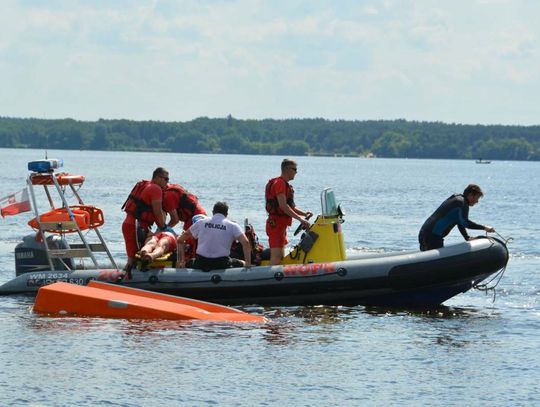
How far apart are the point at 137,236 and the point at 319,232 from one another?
7.46ft

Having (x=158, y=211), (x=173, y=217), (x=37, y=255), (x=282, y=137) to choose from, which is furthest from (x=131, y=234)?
(x=282, y=137)

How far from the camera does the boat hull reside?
14477 mm

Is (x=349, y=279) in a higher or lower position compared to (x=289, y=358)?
higher

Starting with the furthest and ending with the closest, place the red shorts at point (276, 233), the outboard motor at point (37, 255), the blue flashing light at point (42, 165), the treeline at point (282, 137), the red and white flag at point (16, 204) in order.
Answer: the treeline at point (282, 137) < the outboard motor at point (37, 255) < the red and white flag at point (16, 204) < the blue flashing light at point (42, 165) < the red shorts at point (276, 233)

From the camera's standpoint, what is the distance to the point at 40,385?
34.0 feet

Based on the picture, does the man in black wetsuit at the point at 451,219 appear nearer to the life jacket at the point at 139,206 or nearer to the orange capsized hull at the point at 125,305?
the orange capsized hull at the point at 125,305

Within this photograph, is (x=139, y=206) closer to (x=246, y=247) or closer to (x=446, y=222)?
(x=246, y=247)

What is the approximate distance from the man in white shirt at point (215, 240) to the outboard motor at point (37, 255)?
1758 millimetres

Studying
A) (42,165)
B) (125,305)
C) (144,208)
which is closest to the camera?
(125,305)

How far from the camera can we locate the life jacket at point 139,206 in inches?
587

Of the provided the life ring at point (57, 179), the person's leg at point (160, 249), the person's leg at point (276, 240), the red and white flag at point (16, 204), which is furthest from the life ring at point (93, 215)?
the person's leg at point (276, 240)

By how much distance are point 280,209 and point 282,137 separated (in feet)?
579

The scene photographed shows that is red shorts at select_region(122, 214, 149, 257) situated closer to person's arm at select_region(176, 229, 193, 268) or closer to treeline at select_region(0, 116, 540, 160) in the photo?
person's arm at select_region(176, 229, 193, 268)

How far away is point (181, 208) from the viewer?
601 inches
